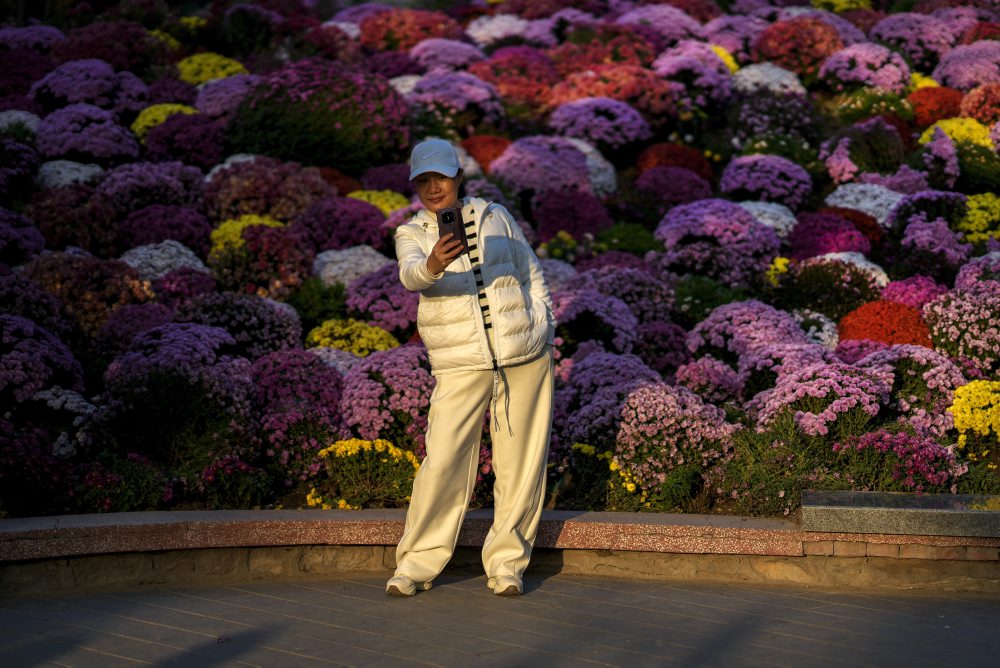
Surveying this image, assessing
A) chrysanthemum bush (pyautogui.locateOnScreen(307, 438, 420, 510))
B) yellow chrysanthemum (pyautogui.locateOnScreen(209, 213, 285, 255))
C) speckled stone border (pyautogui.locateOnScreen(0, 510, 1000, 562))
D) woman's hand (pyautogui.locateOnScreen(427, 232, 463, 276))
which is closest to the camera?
woman's hand (pyautogui.locateOnScreen(427, 232, 463, 276))

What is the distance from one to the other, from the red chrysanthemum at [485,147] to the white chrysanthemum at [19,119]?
4959mm

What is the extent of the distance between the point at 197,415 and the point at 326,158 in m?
7.19

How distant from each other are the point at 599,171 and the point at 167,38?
351 inches

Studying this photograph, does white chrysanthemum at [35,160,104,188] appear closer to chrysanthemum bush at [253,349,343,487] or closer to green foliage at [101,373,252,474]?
chrysanthemum bush at [253,349,343,487]

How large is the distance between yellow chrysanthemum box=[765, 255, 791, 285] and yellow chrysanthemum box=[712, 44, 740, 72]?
29.6 feet

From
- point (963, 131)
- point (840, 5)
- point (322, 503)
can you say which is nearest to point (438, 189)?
point (322, 503)

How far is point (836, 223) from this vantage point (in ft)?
39.5

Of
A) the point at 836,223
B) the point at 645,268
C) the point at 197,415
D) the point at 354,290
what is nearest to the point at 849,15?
the point at 836,223

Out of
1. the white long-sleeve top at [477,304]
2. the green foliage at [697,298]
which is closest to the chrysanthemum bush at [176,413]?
the white long-sleeve top at [477,304]

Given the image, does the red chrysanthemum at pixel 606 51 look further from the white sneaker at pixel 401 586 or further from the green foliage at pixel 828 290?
the white sneaker at pixel 401 586

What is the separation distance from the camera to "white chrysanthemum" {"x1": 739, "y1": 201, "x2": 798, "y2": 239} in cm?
1242

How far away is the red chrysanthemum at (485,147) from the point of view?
49.3 ft

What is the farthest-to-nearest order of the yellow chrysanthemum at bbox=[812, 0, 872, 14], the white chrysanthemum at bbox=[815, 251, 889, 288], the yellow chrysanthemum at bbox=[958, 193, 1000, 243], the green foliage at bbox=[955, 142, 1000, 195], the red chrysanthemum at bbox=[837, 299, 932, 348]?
the yellow chrysanthemum at bbox=[812, 0, 872, 14] < the green foliage at bbox=[955, 142, 1000, 195] < the yellow chrysanthemum at bbox=[958, 193, 1000, 243] < the white chrysanthemum at bbox=[815, 251, 889, 288] < the red chrysanthemum at bbox=[837, 299, 932, 348]

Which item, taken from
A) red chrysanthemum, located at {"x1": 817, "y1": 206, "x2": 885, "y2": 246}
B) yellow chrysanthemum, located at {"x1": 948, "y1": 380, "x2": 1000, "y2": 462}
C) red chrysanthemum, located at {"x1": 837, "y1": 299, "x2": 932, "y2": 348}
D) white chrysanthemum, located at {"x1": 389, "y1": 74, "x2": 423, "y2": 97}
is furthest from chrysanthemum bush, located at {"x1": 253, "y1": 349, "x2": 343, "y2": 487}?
white chrysanthemum, located at {"x1": 389, "y1": 74, "x2": 423, "y2": 97}
